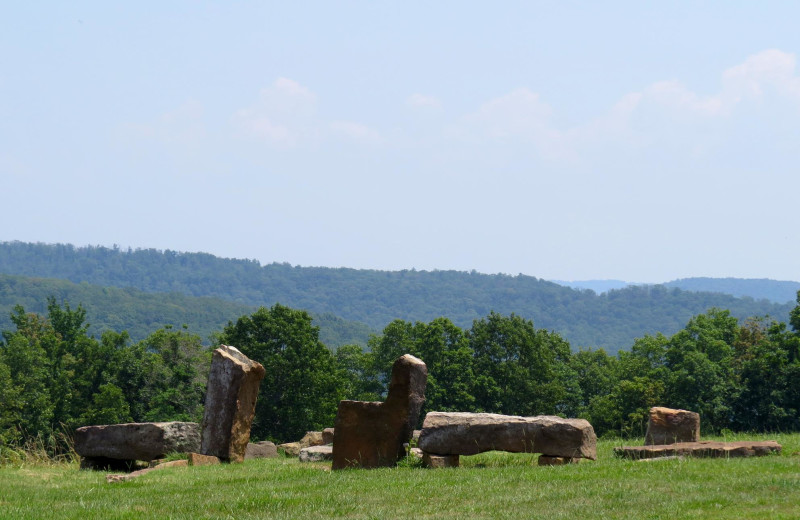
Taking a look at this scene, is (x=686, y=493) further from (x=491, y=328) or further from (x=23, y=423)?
(x=23, y=423)

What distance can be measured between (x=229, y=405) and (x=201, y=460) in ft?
5.21

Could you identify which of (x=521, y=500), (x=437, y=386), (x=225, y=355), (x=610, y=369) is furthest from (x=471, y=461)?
(x=610, y=369)

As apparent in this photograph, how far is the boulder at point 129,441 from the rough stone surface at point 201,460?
138 centimetres

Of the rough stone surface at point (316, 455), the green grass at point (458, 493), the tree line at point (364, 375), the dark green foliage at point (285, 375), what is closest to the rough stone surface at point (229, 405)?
the rough stone surface at point (316, 455)

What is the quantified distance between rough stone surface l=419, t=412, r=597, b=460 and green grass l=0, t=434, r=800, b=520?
39 centimetres

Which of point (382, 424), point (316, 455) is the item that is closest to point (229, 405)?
point (316, 455)

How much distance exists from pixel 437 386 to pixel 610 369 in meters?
25.3

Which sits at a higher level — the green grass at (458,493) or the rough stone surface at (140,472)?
the green grass at (458,493)

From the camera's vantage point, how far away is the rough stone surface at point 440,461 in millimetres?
15500

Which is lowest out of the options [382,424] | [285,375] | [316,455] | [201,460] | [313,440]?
[285,375]

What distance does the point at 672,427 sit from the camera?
17625 mm

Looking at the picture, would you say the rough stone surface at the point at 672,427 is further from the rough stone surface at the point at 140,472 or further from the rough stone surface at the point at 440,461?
the rough stone surface at the point at 140,472

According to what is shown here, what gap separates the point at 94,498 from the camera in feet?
41.7

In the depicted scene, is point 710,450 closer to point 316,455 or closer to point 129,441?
point 316,455
